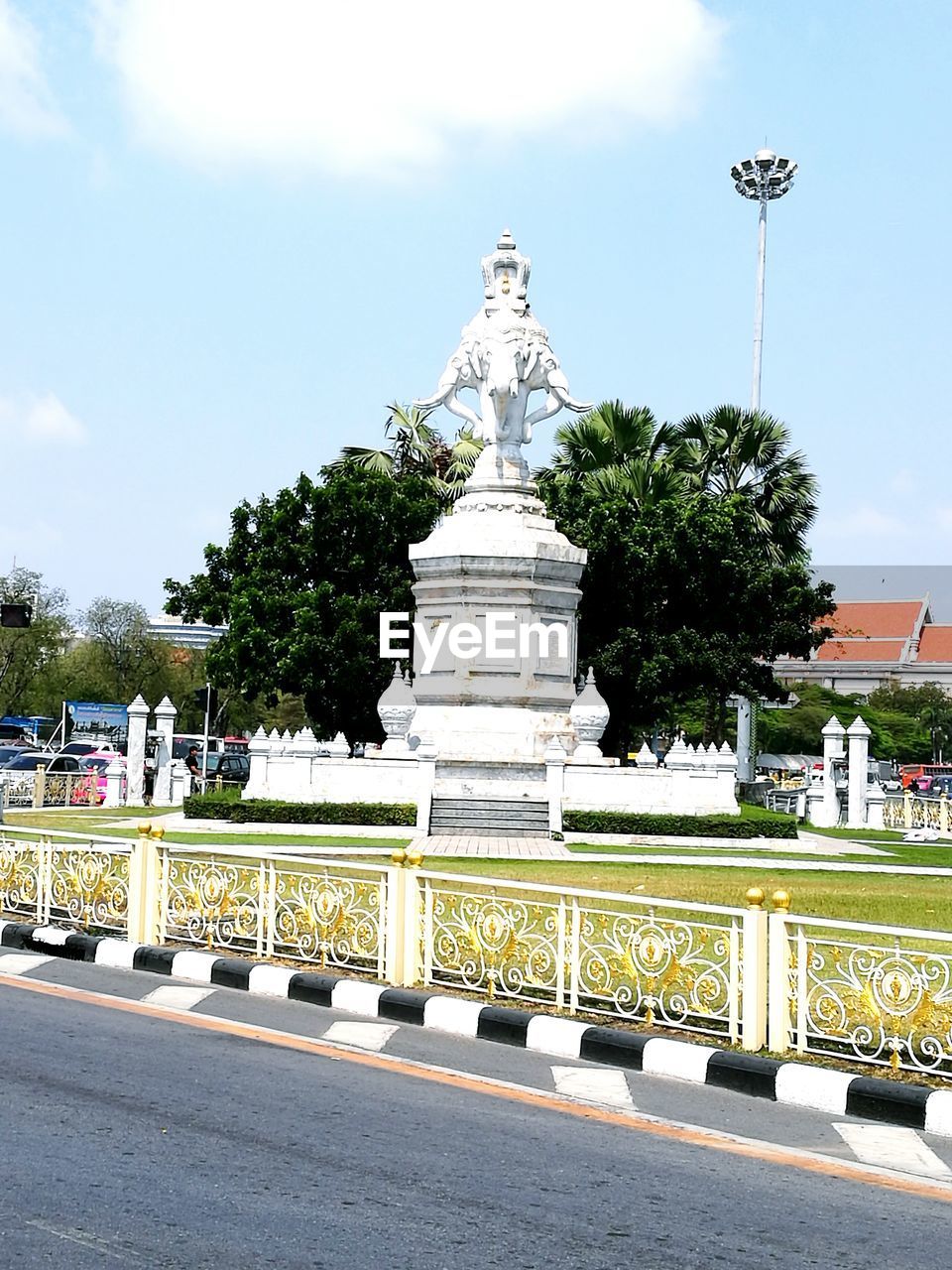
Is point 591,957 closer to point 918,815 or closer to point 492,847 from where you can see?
point 492,847

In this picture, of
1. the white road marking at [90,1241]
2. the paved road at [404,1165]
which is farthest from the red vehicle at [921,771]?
the white road marking at [90,1241]

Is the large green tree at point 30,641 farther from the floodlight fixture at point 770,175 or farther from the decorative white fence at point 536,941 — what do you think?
the decorative white fence at point 536,941

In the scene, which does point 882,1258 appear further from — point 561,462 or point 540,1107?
point 561,462

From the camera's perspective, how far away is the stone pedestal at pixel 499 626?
3139 cm

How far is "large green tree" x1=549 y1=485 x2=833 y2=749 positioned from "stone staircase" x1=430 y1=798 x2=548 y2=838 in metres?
11.1

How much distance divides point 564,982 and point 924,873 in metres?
14.8

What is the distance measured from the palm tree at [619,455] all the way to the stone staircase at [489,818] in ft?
51.5

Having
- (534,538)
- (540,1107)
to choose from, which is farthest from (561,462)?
(540,1107)

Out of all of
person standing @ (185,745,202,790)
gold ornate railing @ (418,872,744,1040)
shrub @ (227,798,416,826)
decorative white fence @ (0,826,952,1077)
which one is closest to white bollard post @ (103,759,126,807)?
person standing @ (185,745,202,790)

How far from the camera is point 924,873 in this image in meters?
23.3

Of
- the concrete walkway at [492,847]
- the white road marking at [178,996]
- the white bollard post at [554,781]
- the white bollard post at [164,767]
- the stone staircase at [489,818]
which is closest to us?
the white road marking at [178,996]

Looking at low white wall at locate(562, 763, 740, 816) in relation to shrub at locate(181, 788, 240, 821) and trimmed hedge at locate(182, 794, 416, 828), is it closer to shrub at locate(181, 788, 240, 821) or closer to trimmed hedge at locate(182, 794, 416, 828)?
trimmed hedge at locate(182, 794, 416, 828)

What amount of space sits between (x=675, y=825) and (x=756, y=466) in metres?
18.3

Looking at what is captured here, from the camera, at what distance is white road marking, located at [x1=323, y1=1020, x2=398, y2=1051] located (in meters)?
9.05
